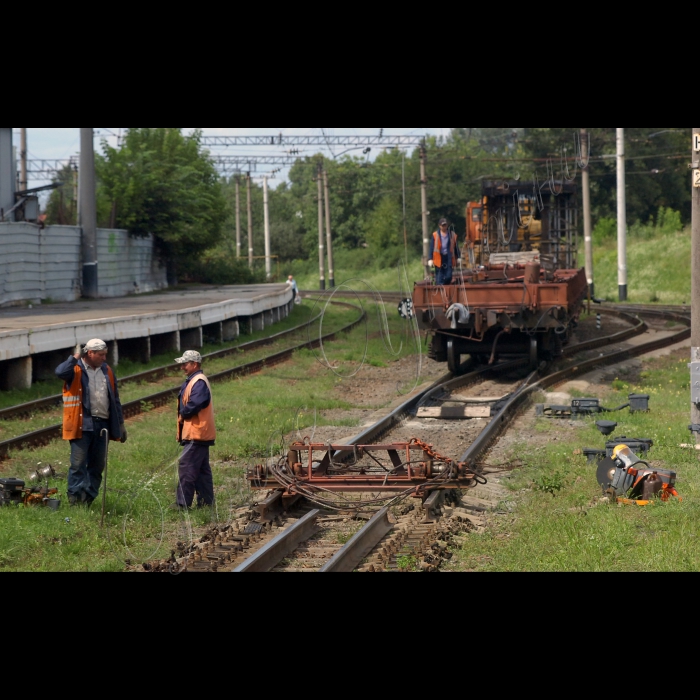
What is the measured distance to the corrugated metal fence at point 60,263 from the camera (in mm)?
25828

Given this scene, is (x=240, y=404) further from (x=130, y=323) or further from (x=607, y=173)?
(x=607, y=173)

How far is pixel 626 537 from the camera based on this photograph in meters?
7.59

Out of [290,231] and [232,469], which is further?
[290,231]

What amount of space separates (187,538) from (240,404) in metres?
7.14

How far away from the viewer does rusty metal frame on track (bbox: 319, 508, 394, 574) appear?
22.9 ft

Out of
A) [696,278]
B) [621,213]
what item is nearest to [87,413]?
[696,278]

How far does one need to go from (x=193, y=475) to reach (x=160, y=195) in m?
29.6

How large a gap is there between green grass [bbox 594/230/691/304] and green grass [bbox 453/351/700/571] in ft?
97.9

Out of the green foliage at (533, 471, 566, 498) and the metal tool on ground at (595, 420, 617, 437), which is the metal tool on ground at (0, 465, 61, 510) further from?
the metal tool on ground at (595, 420, 617, 437)

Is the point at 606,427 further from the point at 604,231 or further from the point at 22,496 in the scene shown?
the point at 604,231

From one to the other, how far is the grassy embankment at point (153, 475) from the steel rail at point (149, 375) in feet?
5.20

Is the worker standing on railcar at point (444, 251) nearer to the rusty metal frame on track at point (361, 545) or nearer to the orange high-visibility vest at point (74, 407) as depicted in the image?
the rusty metal frame on track at point (361, 545)

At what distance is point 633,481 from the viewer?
8914mm
